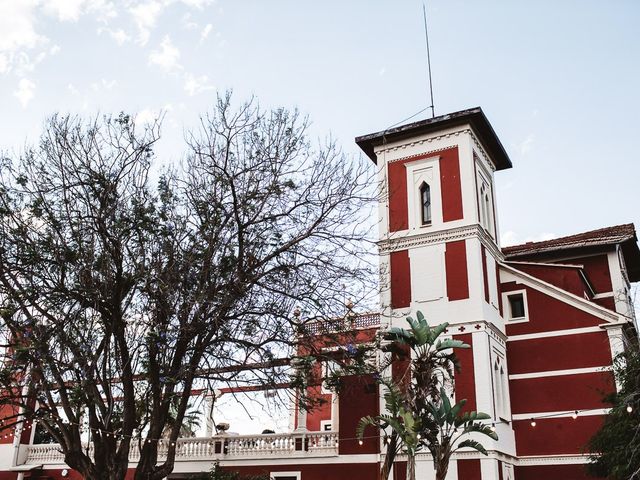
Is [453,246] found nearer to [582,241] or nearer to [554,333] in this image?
[554,333]

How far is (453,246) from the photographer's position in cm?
2316

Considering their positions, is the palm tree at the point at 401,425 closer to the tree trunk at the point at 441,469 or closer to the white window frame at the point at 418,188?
the tree trunk at the point at 441,469

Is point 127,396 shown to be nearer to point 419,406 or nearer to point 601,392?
point 419,406

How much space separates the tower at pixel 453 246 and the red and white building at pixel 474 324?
0.04 meters

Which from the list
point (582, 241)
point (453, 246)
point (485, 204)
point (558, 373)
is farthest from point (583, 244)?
point (453, 246)

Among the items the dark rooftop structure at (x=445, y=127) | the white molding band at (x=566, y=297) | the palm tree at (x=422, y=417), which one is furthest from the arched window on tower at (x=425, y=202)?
the palm tree at (x=422, y=417)

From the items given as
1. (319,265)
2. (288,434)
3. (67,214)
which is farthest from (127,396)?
(288,434)

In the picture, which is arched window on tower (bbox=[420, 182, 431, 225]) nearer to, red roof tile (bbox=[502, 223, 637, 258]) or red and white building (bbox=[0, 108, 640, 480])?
red and white building (bbox=[0, 108, 640, 480])

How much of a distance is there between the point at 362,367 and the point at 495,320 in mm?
6988

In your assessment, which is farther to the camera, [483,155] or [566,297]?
[483,155]

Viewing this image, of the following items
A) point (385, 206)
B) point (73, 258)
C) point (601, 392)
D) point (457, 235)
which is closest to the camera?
point (73, 258)

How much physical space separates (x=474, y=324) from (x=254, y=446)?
8.61m

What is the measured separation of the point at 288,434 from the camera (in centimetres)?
2336

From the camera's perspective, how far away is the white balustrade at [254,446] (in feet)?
75.4
